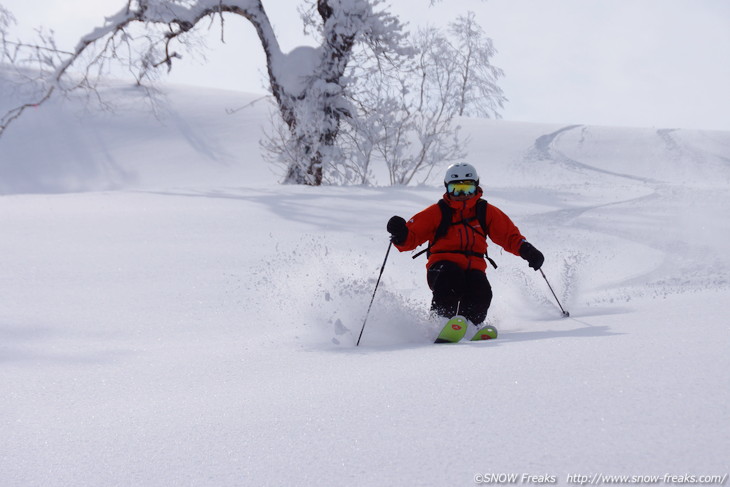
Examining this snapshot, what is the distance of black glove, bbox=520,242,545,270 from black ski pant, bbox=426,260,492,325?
0.30 m

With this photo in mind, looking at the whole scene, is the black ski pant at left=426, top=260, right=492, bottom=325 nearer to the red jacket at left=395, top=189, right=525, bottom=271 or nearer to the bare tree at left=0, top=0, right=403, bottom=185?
the red jacket at left=395, top=189, right=525, bottom=271

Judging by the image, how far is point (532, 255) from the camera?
168 inches

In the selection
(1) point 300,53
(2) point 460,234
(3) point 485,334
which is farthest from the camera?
(1) point 300,53

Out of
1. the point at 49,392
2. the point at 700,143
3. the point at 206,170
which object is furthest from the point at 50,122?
the point at 49,392

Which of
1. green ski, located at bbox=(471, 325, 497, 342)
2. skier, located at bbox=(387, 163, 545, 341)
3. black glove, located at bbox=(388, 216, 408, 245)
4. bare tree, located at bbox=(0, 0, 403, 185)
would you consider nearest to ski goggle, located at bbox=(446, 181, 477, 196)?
skier, located at bbox=(387, 163, 545, 341)

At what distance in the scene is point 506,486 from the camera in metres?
1.42

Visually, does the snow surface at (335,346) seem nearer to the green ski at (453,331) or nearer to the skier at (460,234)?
the green ski at (453,331)

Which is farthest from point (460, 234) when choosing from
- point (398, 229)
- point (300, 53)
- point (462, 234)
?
point (300, 53)

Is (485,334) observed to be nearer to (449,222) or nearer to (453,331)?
(453,331)

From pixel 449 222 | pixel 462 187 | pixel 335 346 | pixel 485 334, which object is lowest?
pixel 335 346

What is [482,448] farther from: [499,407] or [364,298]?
[364,298]

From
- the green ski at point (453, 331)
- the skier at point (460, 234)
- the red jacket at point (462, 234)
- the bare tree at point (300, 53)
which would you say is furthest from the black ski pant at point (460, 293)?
the bare tree at point (300, 53)

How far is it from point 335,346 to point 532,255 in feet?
4.82

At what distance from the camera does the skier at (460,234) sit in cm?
423
